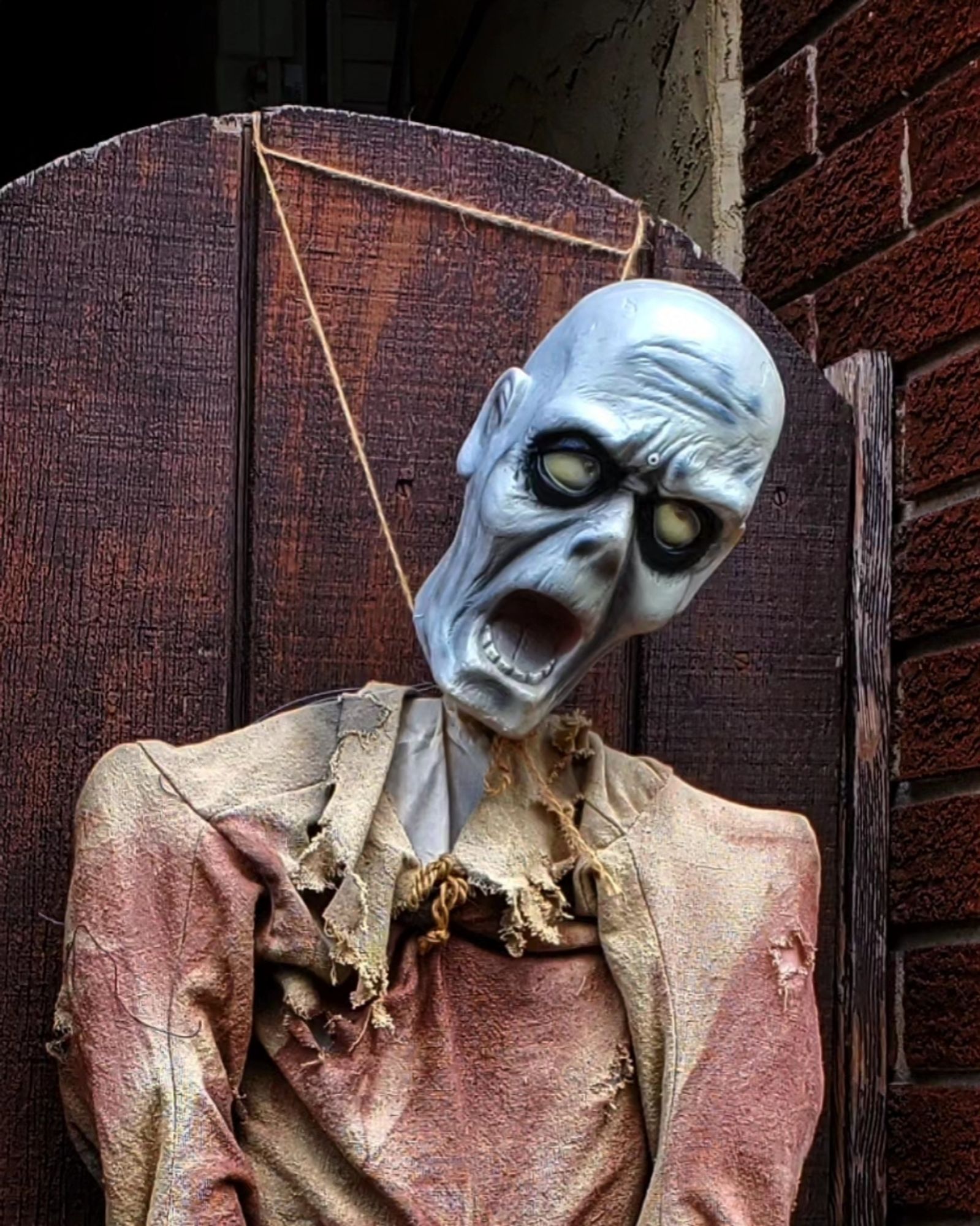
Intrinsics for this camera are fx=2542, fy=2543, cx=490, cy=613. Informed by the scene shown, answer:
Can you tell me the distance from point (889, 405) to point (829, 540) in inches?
4.5

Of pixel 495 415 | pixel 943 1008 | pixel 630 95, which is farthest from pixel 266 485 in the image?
pixel 630 95

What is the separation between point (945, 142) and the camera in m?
1.83

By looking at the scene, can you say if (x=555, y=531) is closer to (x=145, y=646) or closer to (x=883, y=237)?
(x=145, y=646)

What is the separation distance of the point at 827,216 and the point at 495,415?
1.97 ft

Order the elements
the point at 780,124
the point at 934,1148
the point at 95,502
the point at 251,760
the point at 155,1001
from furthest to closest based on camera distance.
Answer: the point at 780,124, the point at 934,1148, the point at 95,502, the point at 251,760, the point at 155,1001

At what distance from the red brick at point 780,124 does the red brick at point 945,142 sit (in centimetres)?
15

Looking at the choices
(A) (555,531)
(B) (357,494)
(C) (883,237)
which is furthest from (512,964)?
(C) (883,237)

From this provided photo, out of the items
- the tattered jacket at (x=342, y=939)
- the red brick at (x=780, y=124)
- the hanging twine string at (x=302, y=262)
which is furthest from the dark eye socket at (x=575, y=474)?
the red brick at (x=780, y=124)

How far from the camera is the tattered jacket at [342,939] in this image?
4.46 ft

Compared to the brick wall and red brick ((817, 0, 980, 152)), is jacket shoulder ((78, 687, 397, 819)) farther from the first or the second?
red brick ((817, 0, 980, 152))

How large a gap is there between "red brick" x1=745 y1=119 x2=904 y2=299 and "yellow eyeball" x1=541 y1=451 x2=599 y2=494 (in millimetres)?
572

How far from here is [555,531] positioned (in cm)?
139

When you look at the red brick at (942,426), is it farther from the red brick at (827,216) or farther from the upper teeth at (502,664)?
the upper teeth at (502,664)

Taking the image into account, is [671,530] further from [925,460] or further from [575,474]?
[925,460]
